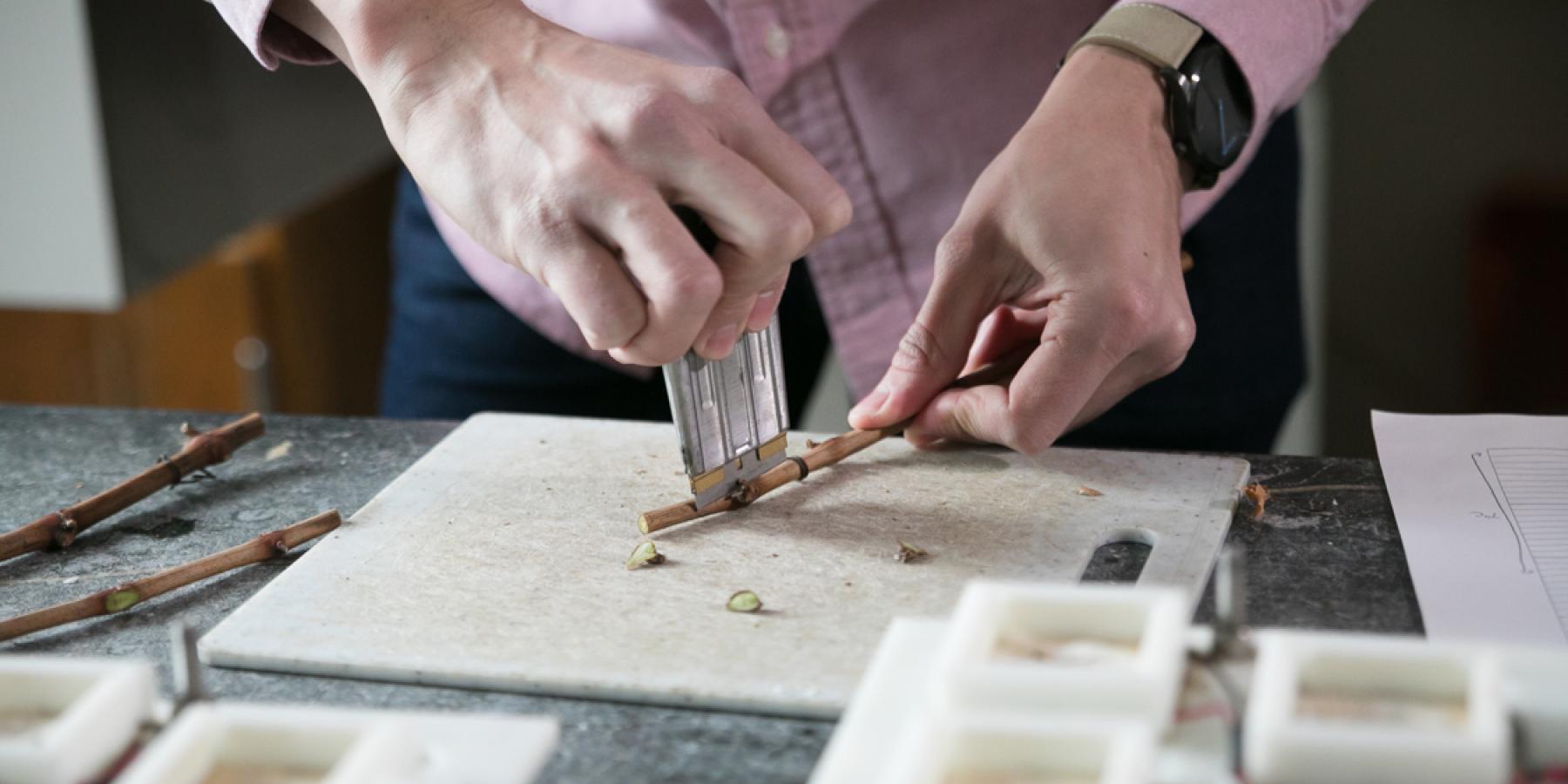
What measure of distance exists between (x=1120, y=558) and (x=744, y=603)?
201 millimetres

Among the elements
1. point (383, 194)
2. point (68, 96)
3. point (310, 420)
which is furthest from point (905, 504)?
point (383, 194)

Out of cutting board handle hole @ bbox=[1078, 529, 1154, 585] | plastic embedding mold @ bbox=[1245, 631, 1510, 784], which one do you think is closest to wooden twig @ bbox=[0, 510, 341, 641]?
cutting board handle hole @ bbox=[1078, 529, 1154, 585]

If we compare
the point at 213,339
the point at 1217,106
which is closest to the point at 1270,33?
the point at 1217,106

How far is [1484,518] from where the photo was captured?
80 cm

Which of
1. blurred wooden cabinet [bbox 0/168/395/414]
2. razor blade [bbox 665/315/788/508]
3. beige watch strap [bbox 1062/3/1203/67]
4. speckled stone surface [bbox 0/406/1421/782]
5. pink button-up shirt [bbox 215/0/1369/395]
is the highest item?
beige watch strap [bbox 1062/3/1203/67]

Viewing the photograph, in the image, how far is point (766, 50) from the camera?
102cm

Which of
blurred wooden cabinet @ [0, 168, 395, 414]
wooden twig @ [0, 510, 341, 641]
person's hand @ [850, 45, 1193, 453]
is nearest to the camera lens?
wooden twig @ [0, 510, 341, 641]

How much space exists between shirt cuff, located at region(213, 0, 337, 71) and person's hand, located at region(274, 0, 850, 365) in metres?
0.12

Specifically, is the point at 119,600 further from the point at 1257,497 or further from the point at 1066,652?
the point at 1257,497

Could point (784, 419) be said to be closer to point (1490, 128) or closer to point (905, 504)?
point (905, 504)

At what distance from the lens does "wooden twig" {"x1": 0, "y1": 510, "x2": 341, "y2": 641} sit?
0.73m

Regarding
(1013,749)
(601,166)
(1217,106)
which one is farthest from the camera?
(1217,106)

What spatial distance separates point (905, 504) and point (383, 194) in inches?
65.0

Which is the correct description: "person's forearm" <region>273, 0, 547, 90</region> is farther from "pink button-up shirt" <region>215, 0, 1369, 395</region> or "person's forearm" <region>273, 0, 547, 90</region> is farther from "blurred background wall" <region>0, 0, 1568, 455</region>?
"blurred background wall" <region>0, 0, 1568, 455</region>
